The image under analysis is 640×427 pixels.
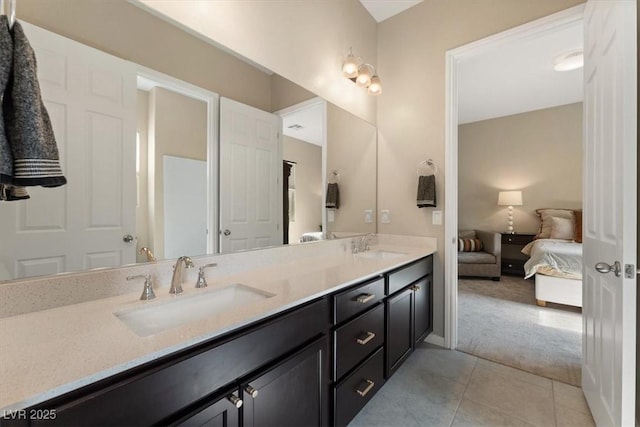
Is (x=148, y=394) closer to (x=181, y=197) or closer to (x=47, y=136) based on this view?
(x=47, y=136)

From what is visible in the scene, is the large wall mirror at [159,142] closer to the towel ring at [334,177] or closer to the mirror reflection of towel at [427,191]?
the towel ring at [334,177]

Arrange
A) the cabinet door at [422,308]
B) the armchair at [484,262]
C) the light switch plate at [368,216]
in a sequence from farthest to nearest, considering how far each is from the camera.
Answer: the armchair at [484,262] → the light switch plate at [368,216] → the cabinet door at [422,308]

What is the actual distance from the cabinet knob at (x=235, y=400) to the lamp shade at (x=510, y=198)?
5527 millimetres

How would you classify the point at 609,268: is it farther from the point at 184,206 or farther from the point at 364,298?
the point at 184,206

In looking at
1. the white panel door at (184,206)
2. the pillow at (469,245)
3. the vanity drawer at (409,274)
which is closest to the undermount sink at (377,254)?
the vanity drawer at (409,274)

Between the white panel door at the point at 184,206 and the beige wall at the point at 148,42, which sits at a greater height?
the beige wall at the point at 148,42

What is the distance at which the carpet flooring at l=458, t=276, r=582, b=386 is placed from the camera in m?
2.11

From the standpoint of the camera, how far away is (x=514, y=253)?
16.5 ft

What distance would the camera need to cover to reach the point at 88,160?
1037mm

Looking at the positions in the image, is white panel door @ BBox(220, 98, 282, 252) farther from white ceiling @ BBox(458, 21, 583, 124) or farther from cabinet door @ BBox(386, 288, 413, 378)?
white ceiling @ BBox(458, 21, 583, 124)

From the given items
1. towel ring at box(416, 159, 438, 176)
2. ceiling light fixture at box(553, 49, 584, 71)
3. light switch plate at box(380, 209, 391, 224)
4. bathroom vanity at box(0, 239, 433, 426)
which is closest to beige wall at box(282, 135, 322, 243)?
bathroom vanity at box(0, 239, 433, 426)

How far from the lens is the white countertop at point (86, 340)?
560 millimetres

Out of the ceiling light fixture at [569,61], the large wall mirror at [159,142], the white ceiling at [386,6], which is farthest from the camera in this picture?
the ceiling light fixture at [569,61]

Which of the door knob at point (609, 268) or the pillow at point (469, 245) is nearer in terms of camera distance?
the door knob at point (609, 268)
